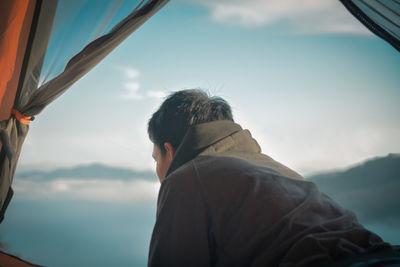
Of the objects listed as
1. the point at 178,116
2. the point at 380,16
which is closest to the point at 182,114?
the point at 178,116

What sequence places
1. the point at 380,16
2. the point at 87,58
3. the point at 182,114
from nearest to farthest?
the point at 182,114 → the point at 380,16 → the point at 87,58

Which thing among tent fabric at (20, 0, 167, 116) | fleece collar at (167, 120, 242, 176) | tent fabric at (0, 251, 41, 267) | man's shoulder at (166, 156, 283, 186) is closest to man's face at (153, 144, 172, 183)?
fleece collar at (167, 120, 242, 176)

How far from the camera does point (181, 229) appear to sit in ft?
1.98

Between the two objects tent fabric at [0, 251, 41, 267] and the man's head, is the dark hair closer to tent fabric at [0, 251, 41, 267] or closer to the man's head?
the man's head

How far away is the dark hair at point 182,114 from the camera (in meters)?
0.91

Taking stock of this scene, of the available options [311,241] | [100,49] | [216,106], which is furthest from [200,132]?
[100,49]

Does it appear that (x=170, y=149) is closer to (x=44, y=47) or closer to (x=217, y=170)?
(x=217, y=170)

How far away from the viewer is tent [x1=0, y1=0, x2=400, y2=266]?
4.16 ft

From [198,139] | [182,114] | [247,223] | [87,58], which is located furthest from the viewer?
[87,58]

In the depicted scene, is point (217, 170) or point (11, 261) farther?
point (11, 261)

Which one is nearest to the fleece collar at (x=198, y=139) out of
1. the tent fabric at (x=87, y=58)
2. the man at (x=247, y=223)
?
the man at (x=247, y=223)

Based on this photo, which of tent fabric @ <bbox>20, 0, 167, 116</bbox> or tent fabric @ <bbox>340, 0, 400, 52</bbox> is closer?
tent fabric @ <bbox>340, 0, 400, 52</bbox>

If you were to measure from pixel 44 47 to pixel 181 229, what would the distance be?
1.17 m

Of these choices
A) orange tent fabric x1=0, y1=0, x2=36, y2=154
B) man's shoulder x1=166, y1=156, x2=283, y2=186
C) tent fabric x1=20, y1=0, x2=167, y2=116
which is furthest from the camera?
orange tent fabric x1=0, y1=0, x2=36, y2=154
